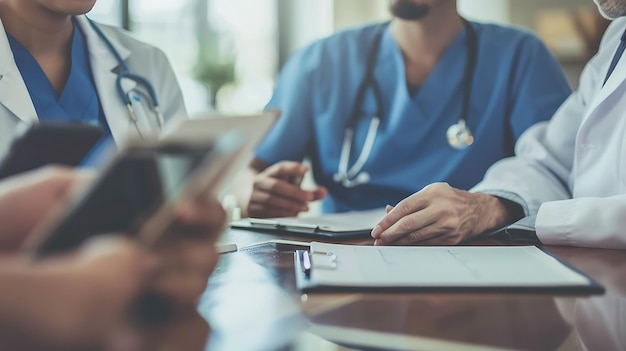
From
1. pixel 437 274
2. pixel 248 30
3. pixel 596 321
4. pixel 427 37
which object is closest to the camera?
pixel 596 321

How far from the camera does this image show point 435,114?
4.51 feet

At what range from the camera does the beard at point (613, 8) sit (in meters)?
1.02

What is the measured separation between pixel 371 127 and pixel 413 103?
11 cm

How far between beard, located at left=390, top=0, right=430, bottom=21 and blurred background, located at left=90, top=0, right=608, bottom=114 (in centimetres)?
155

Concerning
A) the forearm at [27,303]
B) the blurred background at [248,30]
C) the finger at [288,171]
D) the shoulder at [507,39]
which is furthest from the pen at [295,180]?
the blurred background at [248,30]

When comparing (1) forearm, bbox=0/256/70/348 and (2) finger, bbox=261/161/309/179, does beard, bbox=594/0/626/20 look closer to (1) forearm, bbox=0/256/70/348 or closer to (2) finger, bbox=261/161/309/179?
(2) finger, bbox=261/161/309/179

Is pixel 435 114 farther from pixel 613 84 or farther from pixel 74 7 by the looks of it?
pixel 74 7

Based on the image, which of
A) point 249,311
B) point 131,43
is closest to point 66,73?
point 131,43

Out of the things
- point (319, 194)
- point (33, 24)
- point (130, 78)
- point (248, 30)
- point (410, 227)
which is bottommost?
point (248, 30)

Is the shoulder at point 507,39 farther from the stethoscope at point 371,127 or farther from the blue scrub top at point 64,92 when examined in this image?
the blue scrub top at point 64,92

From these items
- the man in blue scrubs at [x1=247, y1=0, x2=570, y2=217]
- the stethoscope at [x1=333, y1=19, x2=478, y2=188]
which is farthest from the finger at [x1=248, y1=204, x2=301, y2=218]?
the stethoscope at [x1=333, y1=19, x2=478, y2=188]

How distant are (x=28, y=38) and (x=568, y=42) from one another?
8.69 feet

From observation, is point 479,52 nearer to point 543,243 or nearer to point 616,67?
point 616,67

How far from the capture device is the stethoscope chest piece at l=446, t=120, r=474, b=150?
4.40 feet
